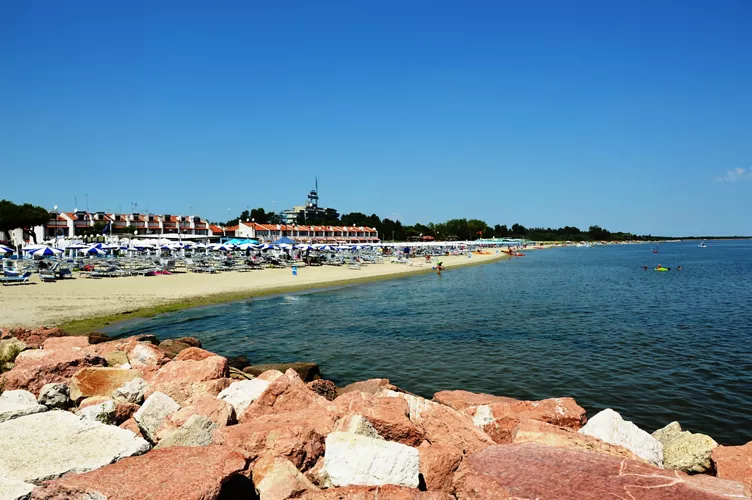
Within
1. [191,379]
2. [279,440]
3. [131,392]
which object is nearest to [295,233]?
[191,379]

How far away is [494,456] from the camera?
482cm

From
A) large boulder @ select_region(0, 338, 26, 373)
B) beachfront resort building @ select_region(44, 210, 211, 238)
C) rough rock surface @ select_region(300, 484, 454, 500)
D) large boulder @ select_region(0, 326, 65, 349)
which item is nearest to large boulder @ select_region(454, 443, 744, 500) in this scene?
rough rock surface @ select_region(300, 484, 454, 500)

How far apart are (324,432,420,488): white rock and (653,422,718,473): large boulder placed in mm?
3791

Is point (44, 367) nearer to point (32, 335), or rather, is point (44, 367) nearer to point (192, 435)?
point (192, 435)

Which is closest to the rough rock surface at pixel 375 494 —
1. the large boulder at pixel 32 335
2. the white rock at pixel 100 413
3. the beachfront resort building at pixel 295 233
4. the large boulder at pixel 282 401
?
the large boulder at pixel 282 401

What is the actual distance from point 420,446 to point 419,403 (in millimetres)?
858

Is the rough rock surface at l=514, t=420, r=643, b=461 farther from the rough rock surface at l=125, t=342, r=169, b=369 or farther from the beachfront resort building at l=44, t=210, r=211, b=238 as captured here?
the beachfront resort building at l=44, t=210, r=211, b=238

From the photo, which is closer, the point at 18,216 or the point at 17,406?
the point at 17,406

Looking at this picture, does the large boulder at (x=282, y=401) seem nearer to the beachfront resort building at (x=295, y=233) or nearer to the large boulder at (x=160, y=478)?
the large boulder at (x=160, y=478)

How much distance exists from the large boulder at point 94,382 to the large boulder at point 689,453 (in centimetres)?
814

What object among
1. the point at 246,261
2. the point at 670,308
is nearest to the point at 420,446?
the point at 670,308

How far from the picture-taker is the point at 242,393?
23.5 feet

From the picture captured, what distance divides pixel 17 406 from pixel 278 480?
3919 mm

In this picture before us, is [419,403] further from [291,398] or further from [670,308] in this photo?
[670,308]
